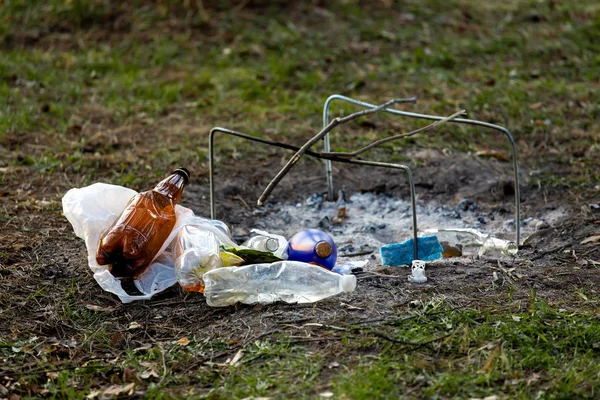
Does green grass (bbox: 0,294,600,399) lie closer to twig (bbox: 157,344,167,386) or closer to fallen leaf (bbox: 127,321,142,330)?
twig (bbox: 157,344,167,386)

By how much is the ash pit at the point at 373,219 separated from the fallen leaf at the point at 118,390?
174cm

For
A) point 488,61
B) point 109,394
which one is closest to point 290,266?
point 109,394

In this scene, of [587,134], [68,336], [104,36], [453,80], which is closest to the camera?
[68,336]

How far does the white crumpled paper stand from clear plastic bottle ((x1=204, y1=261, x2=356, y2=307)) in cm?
34

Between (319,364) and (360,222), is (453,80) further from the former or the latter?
(319,364)

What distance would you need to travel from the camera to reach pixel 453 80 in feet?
23.6

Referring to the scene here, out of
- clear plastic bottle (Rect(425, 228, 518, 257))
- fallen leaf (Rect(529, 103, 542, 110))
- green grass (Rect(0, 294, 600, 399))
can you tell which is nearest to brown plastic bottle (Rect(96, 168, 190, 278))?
green grass (Rect(0, 294, 600, 399))

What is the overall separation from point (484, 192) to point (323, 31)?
3407mm

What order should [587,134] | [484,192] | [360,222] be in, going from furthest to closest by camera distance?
1. [587,134]
2. [484,192]
3. [360,222]

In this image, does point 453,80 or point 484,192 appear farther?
point 453,80

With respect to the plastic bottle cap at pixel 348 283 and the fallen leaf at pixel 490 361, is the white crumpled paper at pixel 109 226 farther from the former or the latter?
the fallen leaf at pixel 490 361

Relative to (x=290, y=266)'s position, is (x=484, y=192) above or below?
below

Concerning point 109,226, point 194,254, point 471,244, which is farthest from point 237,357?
point 471,244

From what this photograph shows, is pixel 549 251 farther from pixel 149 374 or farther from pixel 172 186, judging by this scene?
pixel 149 374
